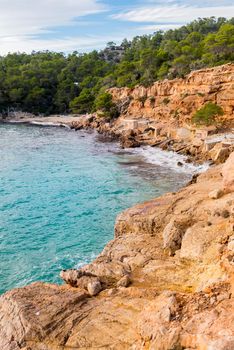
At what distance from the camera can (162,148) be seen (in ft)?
151

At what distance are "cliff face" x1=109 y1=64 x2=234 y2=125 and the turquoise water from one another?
10.4 meters

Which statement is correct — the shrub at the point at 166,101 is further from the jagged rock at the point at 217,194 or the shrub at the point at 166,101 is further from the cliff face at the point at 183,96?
the jagged rock at the point at 217,194

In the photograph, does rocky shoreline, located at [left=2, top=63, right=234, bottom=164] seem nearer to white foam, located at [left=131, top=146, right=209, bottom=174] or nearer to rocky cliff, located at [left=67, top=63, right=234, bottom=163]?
rocky cliff, located at [left=67, top=63, right=234, bottom=163]

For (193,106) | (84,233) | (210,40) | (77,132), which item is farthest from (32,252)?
(210,40)

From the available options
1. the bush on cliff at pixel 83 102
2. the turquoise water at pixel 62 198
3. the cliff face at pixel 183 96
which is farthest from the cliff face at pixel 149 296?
the bush on cliff at pixel 83 102

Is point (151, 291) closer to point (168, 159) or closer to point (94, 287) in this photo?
point (94, 287)

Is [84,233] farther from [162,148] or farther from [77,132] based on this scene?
[77,132]

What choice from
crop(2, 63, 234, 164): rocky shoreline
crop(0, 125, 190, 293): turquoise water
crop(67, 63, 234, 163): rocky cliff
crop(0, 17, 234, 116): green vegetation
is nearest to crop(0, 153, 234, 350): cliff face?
crop(0, 125, 190, 293): turquoise water

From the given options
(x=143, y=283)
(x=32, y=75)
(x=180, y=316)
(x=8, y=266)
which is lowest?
(x=8, y=266)

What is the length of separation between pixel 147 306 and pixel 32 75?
93.6 m

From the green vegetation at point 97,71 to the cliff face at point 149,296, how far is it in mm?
46600

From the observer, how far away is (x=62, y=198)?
2883 centimetres

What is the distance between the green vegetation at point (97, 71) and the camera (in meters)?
62.8

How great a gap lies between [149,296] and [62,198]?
1927cm
